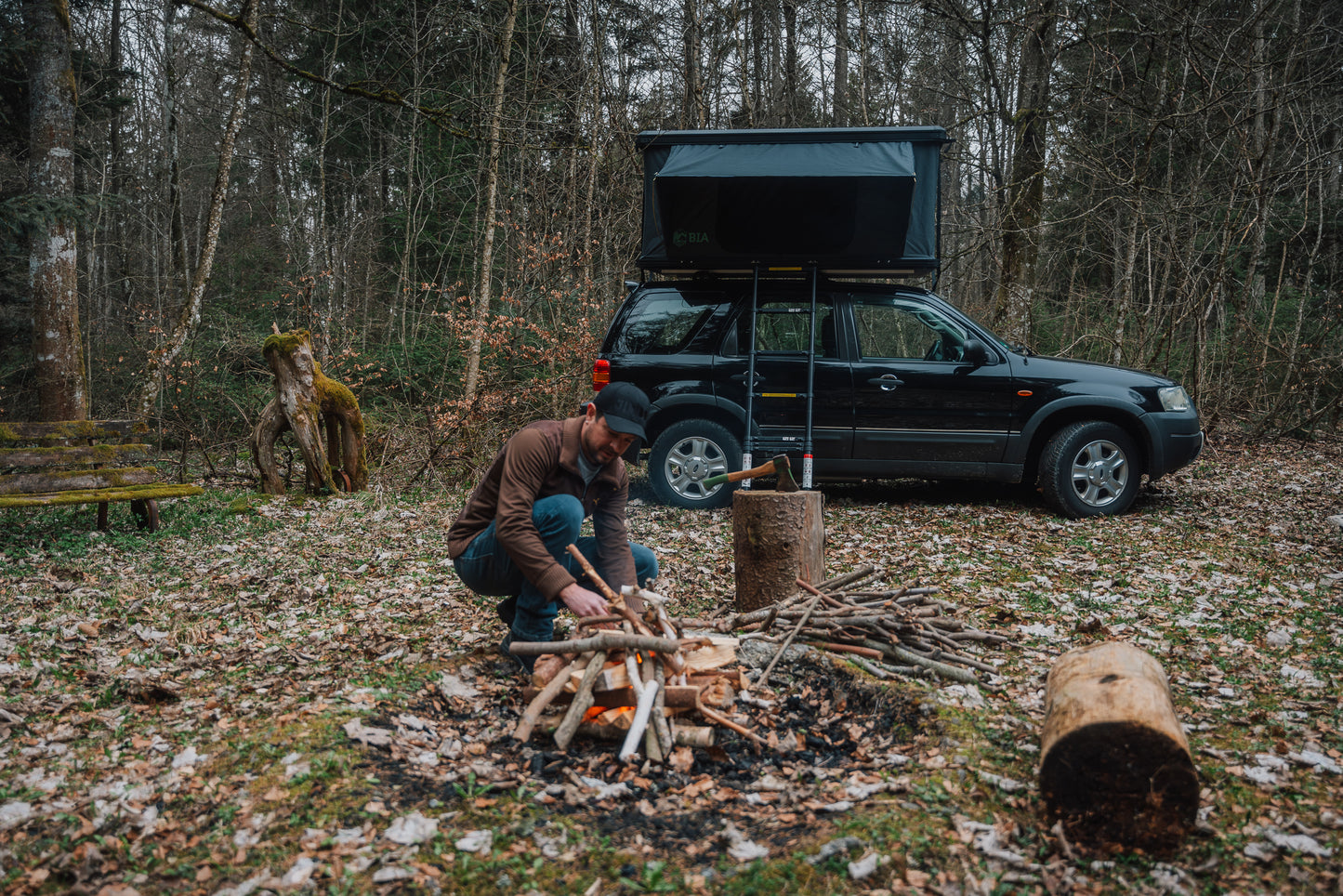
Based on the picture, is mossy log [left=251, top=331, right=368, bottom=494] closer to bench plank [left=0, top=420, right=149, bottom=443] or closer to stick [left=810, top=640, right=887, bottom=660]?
bench plank [left=0, top=420, right=149, bottom=443]

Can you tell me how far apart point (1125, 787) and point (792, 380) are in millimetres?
5381

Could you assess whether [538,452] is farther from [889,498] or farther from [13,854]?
[889,498]

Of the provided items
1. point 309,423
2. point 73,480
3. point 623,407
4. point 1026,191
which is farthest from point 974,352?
point 73,480

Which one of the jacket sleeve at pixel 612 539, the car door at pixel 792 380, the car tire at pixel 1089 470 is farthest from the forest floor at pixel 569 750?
the car door at pixel 792 380

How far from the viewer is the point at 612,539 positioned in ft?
13.3

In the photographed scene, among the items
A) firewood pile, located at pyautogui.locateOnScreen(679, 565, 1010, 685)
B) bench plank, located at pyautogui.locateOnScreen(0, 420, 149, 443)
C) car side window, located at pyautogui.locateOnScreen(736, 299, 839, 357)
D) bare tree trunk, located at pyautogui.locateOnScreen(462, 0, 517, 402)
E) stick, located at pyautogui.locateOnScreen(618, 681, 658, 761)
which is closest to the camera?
stick, located at pyautogui.locateOnScreen(618, 681, 658, 761)

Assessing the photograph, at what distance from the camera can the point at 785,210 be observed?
7398 mm

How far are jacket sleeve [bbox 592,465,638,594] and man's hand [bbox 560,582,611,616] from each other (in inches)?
19.8

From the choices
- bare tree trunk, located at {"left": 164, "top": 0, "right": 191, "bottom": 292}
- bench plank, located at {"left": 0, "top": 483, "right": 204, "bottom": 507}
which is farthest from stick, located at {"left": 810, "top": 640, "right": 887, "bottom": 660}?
bare tree trunk, located at {"left": 164, "top": 0, "right": 191, "bottom": 292}

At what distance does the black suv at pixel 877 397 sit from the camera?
24.3 feet

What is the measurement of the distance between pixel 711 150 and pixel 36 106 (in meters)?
7.36

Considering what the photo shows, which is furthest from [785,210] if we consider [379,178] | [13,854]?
[379,178]

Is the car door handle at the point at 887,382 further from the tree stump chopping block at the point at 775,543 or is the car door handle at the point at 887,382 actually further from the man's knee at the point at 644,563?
the man's knee at the point at 644,563

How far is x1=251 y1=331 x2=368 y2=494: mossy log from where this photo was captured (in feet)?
27.5
